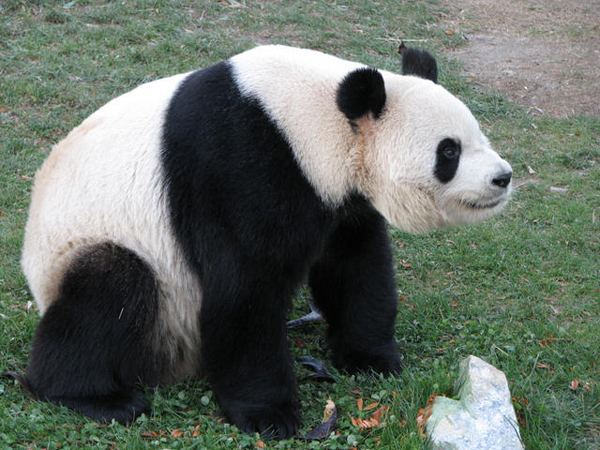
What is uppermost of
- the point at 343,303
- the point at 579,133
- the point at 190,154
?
the point at 190,154

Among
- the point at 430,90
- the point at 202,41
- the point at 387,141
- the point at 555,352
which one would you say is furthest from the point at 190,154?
the point at 202,41

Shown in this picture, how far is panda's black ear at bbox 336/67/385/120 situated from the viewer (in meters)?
3.96

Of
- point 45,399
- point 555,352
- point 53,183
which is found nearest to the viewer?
point 45,399

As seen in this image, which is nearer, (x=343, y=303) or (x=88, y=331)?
(x=88, y=331)

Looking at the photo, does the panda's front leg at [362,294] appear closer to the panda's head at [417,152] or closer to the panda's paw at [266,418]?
the panda's head at [417,152]

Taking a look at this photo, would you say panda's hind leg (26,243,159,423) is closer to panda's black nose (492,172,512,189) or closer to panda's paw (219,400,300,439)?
panda's paw (219,400,300,439)

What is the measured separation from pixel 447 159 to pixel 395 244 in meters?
2.69

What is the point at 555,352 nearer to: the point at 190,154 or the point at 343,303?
the point at 343,303

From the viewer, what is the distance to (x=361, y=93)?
3.98 metres

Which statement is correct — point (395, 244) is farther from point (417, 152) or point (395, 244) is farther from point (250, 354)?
point (250, 354)

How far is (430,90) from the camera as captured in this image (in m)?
4.19

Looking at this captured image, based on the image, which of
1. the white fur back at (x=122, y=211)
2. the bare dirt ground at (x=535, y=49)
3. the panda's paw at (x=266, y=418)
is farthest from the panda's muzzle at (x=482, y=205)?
the bare dirt ground at (x=535, y=49)

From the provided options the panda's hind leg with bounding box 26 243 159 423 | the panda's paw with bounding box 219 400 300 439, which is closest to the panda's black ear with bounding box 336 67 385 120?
the panda's hind leg with bounding box 26 243 159 423

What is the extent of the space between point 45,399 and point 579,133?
7062 millimetres
